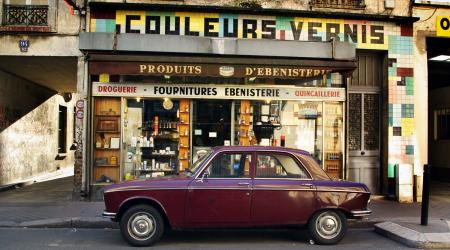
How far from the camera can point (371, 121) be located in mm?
12531

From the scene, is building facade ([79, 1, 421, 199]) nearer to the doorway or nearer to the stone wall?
the doorway

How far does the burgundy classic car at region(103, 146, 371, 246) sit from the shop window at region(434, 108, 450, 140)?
35.4 feet

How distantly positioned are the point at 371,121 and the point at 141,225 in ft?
25.3

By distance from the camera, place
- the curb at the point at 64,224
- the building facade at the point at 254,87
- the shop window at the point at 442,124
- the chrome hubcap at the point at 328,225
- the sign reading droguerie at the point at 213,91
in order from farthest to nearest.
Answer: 1. the shop window at the point at 442,124
2. the sign reading droguerie at the point at 213,91
3. the building facade at the point at 254,87
4. the curb at the point at 64,224
5. the chrome hubcap at the point at 328,225

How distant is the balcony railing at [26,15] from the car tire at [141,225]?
6595 mm

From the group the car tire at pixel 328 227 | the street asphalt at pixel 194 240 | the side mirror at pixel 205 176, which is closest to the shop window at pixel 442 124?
the street asphalt at pixel 194 240

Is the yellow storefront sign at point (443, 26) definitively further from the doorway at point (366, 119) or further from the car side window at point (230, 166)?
the car side window at point (230, 166)

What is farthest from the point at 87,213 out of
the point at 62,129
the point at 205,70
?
the point at 62,129

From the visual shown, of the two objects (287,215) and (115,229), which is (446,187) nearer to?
(287,215)

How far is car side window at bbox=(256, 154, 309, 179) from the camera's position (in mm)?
7441

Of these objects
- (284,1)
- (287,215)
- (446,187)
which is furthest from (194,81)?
(446,187)

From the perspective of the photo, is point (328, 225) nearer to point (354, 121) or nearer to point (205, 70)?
point (205, 70)

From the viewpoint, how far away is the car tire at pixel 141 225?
23.6ft

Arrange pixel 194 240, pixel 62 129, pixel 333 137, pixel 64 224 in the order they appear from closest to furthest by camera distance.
Answer: pixel 194 240
pixel 64 224
pixel 333 137
pixel 62 129
